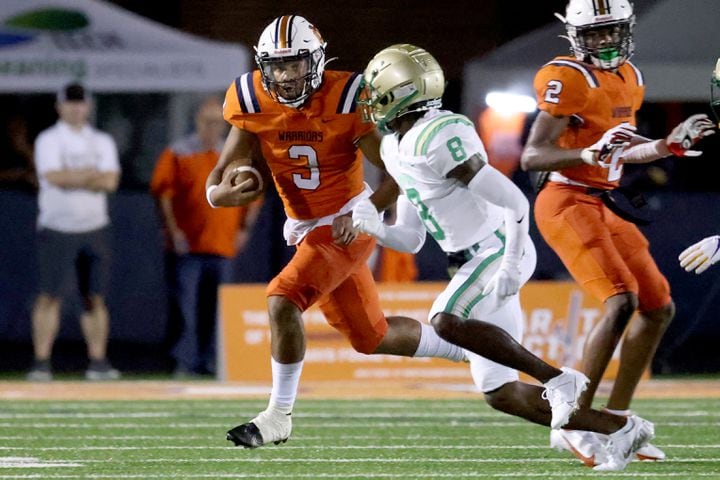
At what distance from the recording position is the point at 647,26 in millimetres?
10562

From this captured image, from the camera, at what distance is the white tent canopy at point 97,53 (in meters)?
9.91

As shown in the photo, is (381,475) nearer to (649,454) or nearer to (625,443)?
(625,443)

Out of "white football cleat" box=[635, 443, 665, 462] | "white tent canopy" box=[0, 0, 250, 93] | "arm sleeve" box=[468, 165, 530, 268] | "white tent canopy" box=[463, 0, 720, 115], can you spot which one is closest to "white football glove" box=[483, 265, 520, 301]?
"arm sleeve" box=[468, 165, 530, 268]

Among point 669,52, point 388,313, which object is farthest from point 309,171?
point 669,52

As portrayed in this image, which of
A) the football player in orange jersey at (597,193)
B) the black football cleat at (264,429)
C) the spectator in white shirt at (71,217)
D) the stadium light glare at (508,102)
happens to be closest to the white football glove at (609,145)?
the football player in orange jersey at (597,193)

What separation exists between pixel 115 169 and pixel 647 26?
3.79 m

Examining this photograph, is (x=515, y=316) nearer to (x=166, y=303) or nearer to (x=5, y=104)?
(x=166, y=303)

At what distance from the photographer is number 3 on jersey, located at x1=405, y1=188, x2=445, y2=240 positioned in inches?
205

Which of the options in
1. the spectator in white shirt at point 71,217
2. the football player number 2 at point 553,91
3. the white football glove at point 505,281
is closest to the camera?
the white football glove at point 505,281

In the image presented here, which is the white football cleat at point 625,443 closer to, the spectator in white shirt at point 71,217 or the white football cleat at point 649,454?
the white football cleat at point 649,454

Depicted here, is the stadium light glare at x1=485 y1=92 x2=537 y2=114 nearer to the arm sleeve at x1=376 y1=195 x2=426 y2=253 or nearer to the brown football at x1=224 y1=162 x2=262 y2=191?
the brown football at x1=224 y1=162 x2=262 y2=191

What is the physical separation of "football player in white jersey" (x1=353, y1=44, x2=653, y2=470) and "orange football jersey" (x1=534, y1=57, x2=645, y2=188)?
58 centimetres

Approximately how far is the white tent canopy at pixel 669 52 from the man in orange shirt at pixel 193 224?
7.27 ft

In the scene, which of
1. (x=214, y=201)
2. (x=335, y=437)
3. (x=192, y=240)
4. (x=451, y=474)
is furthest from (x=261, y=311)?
(x=451, y=474)
